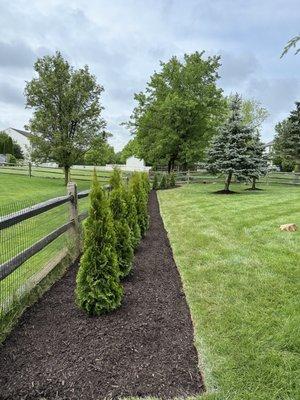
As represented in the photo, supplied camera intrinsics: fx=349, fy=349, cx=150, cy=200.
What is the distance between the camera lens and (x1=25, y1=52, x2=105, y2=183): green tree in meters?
24.2

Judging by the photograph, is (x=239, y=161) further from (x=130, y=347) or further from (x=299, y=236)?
(x=130, y=347)

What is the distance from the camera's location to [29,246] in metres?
4.74

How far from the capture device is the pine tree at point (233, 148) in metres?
18.1

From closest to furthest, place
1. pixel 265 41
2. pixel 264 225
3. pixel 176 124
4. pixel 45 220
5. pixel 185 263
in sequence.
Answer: pixel 45 220, pixel 185 263, pixel 265 41, pixel 264 225, pixel 176 124

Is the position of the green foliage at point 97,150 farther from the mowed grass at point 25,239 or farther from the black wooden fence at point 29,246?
the mowed grass at point 25,239

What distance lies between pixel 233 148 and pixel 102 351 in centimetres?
1615

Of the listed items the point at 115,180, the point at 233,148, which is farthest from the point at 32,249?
the point at 233,148

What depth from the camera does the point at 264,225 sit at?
359 inches

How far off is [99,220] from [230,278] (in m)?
2.32

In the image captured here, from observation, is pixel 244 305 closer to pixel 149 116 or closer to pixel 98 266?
pixel 98 266

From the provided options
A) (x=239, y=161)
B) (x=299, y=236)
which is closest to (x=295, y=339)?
(x=299, y=236)

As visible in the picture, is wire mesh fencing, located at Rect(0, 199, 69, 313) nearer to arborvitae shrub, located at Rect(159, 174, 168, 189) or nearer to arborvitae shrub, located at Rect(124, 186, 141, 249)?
arborvitae shrub, located at Rect(124, 186, 141, 249)

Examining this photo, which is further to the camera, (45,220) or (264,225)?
(264,225)

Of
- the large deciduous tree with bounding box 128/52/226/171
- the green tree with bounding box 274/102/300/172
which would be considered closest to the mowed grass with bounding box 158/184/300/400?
the large deciduous tree with bounding box 128/52/226/171
